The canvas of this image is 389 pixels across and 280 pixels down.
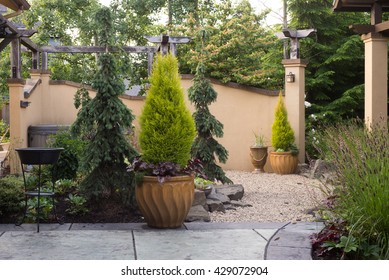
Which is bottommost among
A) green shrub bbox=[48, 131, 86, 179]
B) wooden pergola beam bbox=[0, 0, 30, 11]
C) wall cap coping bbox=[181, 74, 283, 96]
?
green shrub bbox=[48, 131, 86, 179]

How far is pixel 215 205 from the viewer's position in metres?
5.67

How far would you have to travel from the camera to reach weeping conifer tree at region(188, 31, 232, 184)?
22.3 feet

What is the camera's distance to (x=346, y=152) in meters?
3.55

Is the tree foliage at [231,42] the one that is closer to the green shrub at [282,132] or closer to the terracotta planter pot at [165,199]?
the green shrub at [282,132]

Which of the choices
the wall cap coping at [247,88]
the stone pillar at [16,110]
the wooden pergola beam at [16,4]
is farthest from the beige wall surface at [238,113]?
the wooden pergola beam at [16,4]

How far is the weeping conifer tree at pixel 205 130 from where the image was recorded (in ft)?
22.3

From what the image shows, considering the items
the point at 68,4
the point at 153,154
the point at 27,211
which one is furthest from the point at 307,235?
the point at 68,4

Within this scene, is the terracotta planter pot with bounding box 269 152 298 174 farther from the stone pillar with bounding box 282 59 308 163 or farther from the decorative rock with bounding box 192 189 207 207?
the decorative rock with bounding box 192 189 207 207

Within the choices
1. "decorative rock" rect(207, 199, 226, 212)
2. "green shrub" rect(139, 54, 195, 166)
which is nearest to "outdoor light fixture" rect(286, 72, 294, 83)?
"decorative rock" rect(207, 199, 226, 212)

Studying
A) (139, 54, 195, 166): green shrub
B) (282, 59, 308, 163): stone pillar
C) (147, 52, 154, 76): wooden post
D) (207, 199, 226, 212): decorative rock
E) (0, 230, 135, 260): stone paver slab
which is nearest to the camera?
(0, 230, 135, 260): stone paver slab

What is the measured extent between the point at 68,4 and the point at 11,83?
151 inches

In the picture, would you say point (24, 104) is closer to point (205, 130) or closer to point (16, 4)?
point (16, 4)

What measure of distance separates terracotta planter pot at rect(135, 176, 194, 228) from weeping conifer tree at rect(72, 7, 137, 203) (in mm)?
Answer: 538
